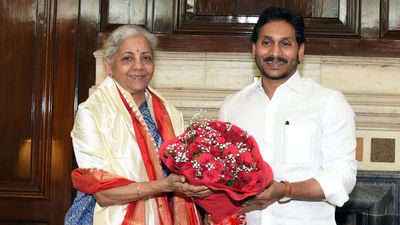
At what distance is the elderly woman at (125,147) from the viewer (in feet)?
7.72

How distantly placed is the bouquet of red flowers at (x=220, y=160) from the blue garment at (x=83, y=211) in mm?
488

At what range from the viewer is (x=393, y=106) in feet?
11.1

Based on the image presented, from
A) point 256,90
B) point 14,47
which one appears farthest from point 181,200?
point 14,47

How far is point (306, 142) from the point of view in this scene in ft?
7.57

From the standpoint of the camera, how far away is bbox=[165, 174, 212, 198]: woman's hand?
6.82 feet

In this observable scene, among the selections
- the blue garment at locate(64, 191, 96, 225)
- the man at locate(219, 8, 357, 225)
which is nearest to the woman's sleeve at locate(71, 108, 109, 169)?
the blue garment at locate(64, 191, 96, 225)

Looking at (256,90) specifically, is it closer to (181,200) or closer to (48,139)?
(181,200)

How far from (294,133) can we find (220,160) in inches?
16.7

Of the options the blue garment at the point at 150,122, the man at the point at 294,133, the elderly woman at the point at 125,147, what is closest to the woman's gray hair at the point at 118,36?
the elderly woman at the point at 125,147

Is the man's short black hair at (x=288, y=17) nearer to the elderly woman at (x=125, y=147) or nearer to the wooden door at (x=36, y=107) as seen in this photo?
the elderly woman at (x=125, y=147)

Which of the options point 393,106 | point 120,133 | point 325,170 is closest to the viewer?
point 325,170

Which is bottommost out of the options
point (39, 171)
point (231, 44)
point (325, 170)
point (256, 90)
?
point (39, 171)

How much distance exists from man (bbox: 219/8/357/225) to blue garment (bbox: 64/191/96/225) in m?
0.59

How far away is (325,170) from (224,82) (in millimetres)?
1319
